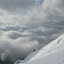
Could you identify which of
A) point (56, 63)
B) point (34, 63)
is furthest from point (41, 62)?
point (56, 63)

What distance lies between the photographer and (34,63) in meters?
34.4

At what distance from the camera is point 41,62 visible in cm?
3419

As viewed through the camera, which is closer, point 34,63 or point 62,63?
point 62,63

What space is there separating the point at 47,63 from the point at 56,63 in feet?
7.18

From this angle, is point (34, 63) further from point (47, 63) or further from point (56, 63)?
point (56, 63)

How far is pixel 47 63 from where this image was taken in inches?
1299

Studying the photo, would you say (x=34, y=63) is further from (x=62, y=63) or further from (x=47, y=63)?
(x=62, y=63)

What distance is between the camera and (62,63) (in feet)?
103

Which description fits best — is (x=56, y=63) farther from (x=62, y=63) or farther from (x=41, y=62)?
(x=41, y=62)

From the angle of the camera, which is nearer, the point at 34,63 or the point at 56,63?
the point at 56,63

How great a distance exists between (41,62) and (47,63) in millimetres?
1779

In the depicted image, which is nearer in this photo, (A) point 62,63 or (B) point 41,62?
(A) point 62,63

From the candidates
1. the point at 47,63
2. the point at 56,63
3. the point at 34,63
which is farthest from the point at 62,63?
the point at 34,63

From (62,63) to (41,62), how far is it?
5.36 meters
